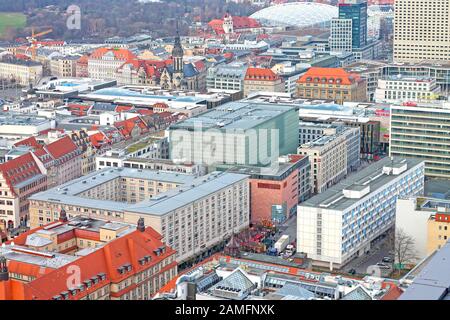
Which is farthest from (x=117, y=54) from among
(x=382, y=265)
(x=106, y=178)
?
(x=382, y=265)

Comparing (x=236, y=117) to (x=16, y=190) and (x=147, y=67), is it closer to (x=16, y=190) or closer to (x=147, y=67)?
(x=16, y=190)

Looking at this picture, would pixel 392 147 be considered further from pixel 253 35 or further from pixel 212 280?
pixel 253 35

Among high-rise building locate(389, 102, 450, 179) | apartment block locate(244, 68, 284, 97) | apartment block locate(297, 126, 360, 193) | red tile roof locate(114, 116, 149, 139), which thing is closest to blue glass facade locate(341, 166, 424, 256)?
high-rise building locate(389, 102, 450, 179)

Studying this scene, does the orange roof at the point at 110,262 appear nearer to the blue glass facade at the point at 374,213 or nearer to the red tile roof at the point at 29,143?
the blue glass facade at the point at 374,213

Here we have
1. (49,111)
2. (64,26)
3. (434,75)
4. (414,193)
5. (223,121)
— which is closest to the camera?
(414,193)
